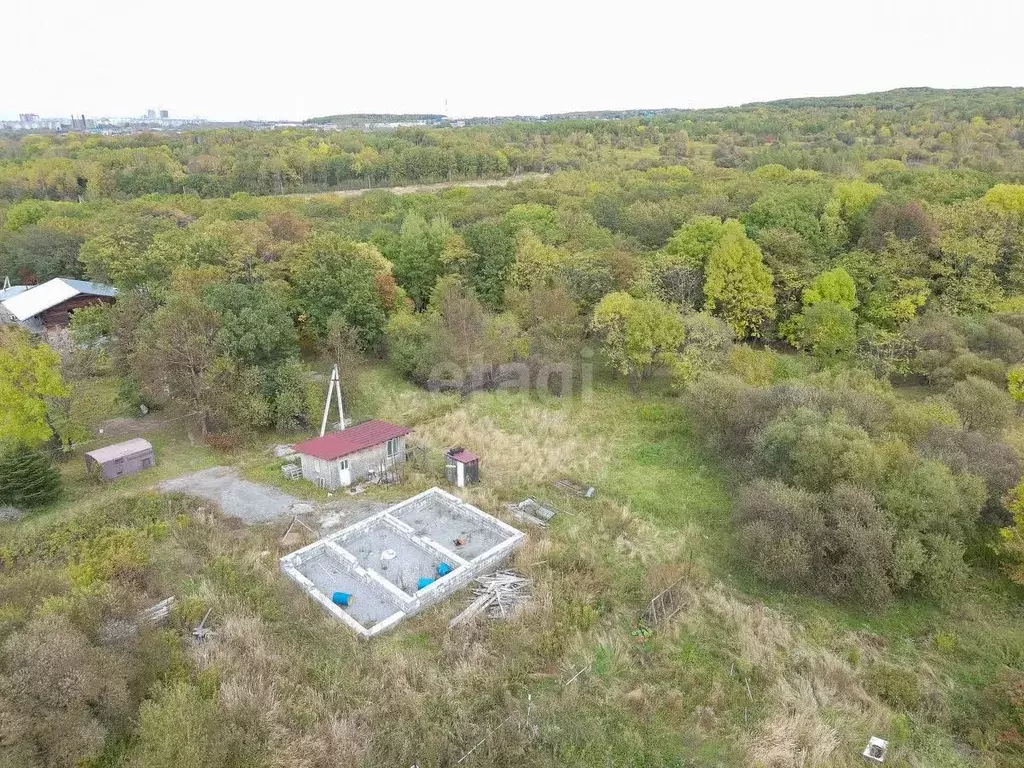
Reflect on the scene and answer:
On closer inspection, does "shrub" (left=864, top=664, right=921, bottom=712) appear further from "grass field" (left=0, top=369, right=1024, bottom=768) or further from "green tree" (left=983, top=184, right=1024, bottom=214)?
"green tree" (left=983, top=184, right=1024, bottom=214)

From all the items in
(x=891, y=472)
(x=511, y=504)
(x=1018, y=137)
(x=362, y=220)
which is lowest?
(x=511, y=504)

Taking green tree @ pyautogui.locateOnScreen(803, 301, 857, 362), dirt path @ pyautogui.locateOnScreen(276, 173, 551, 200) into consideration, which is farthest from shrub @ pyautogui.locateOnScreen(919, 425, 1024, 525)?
dirt path @ pyautogui.locateOnScreen(276, 173, 551, 200)

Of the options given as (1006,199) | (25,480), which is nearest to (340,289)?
(25,480)

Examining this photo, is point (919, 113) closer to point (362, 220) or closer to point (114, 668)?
point (362, 220)

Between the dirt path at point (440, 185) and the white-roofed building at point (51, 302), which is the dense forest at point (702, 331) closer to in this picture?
the white-roofed building at point (51, 302)

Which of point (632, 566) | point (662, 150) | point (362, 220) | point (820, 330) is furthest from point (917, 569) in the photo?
point (662, 150)
